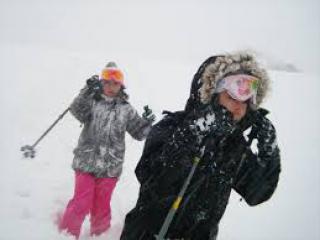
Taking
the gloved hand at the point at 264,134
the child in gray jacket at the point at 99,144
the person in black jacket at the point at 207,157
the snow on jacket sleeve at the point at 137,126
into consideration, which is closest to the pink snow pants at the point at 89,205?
the child in gray jacket at the point at 99,144

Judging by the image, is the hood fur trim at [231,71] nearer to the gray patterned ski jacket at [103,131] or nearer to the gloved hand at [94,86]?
the gray patterned ski jacket at [103,131]

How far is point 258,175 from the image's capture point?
246cm

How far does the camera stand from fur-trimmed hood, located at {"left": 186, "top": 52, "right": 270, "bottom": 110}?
8.12 feet

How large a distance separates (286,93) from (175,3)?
26.7m

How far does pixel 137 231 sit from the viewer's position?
97.1 inches

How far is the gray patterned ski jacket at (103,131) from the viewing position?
14.4 feet

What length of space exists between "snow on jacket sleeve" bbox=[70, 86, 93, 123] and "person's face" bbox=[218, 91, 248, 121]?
7.40ft

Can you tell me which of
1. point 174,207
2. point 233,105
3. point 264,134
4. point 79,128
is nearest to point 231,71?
point 233,105

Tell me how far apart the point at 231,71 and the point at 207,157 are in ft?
1.70

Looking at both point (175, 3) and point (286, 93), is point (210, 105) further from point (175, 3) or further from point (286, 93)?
point (175, 3)

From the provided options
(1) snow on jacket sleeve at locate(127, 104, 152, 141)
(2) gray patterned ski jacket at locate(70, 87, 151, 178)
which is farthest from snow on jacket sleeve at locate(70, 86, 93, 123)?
(1) snow on jacket sleeve at locate(127, 104, 152, 141)

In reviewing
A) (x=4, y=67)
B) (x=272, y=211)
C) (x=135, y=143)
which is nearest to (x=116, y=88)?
(x=272, y=211)

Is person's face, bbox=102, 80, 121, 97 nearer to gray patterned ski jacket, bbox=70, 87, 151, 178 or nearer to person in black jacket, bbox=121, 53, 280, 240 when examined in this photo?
gray patterned ski jacket, bbox=70, 87, 151, 178

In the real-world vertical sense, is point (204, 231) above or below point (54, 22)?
below
